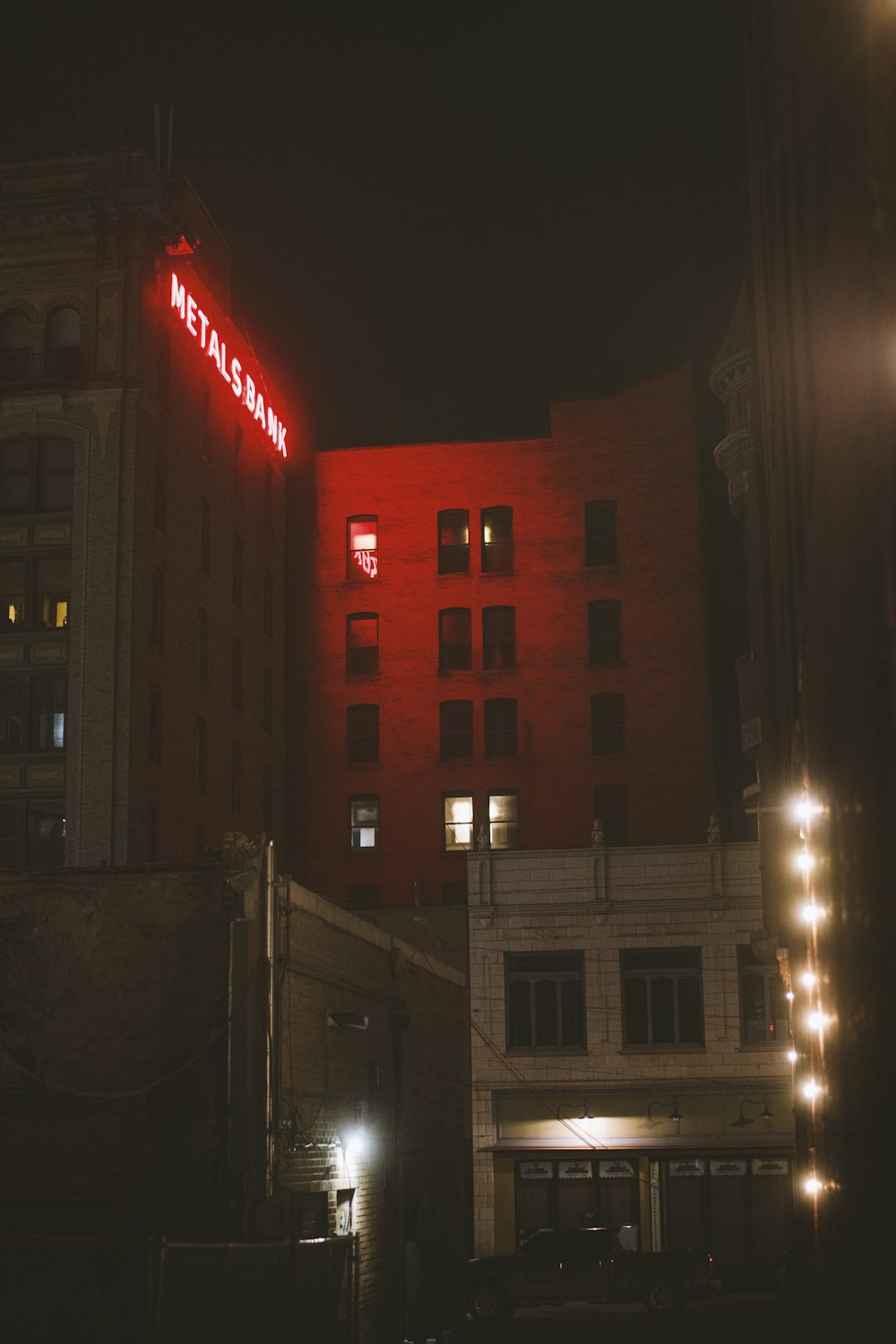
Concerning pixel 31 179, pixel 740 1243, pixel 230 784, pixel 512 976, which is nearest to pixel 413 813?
pixel 230 784

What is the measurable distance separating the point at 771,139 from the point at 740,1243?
33239mm

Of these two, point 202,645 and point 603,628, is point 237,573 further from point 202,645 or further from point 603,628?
point 603,628

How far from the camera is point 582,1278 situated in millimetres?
31828

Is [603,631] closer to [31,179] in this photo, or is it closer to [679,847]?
[679,847]

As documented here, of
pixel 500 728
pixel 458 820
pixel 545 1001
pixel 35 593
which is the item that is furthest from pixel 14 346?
pixel 545 1001

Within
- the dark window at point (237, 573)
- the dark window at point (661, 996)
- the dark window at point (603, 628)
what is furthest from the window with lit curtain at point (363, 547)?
the dark window at point (661, 996)

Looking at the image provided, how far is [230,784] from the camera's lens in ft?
164

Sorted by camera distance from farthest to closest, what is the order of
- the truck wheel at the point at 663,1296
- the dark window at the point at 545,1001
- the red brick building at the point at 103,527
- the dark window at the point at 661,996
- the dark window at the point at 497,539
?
1. the dark window at the point at 497,539
2. the dark window at the point at 545,1001
3. the red brick building at the point at 103,527
4. the dark window at the point at 661,996
5. the truck wheel at the point at 663,1296

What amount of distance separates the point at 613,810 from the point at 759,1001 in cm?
1314

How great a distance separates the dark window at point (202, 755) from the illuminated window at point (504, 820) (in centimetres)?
1133

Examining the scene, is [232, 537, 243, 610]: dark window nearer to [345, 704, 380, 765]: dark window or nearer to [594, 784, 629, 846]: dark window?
[345, 704, 380, 765]: dark window

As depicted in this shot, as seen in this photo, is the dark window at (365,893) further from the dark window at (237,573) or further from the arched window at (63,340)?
the arched window at (63,340)

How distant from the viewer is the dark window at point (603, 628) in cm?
5472

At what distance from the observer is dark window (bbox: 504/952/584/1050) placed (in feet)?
137
